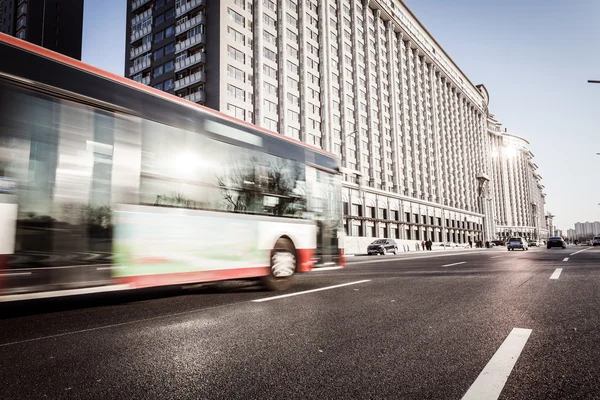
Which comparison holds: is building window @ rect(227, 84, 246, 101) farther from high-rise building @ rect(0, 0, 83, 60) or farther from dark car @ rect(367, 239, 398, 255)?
high-rise building @ rect(0, 0, 83, 60)

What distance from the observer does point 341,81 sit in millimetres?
55312

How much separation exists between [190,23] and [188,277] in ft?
147

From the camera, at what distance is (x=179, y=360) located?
305 cm

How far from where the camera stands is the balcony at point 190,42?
42656mm

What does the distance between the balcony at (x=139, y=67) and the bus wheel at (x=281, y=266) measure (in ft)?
159

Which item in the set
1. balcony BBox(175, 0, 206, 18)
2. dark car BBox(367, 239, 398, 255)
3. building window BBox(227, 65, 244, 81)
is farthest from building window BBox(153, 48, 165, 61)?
dark car BBox(367, 239, 398, 255)

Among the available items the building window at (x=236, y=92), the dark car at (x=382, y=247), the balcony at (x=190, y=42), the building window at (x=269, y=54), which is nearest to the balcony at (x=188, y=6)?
the balcony at (x=190, y=42)

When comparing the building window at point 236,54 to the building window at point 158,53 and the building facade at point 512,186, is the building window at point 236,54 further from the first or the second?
the building facade at point 512,186

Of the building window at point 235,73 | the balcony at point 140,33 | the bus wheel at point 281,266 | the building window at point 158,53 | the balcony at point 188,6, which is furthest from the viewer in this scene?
the balcony at point 140,33

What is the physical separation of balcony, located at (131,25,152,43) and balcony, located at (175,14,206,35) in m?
6.37

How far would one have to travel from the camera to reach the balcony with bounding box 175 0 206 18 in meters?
43.7

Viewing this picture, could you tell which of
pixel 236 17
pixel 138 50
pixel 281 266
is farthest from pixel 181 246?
pixel 138 50

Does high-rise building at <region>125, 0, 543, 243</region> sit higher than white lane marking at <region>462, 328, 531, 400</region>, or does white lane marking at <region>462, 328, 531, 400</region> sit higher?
high-rise building at <region>125, 0, 543, 243</region>

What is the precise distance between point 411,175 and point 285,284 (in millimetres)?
64247
